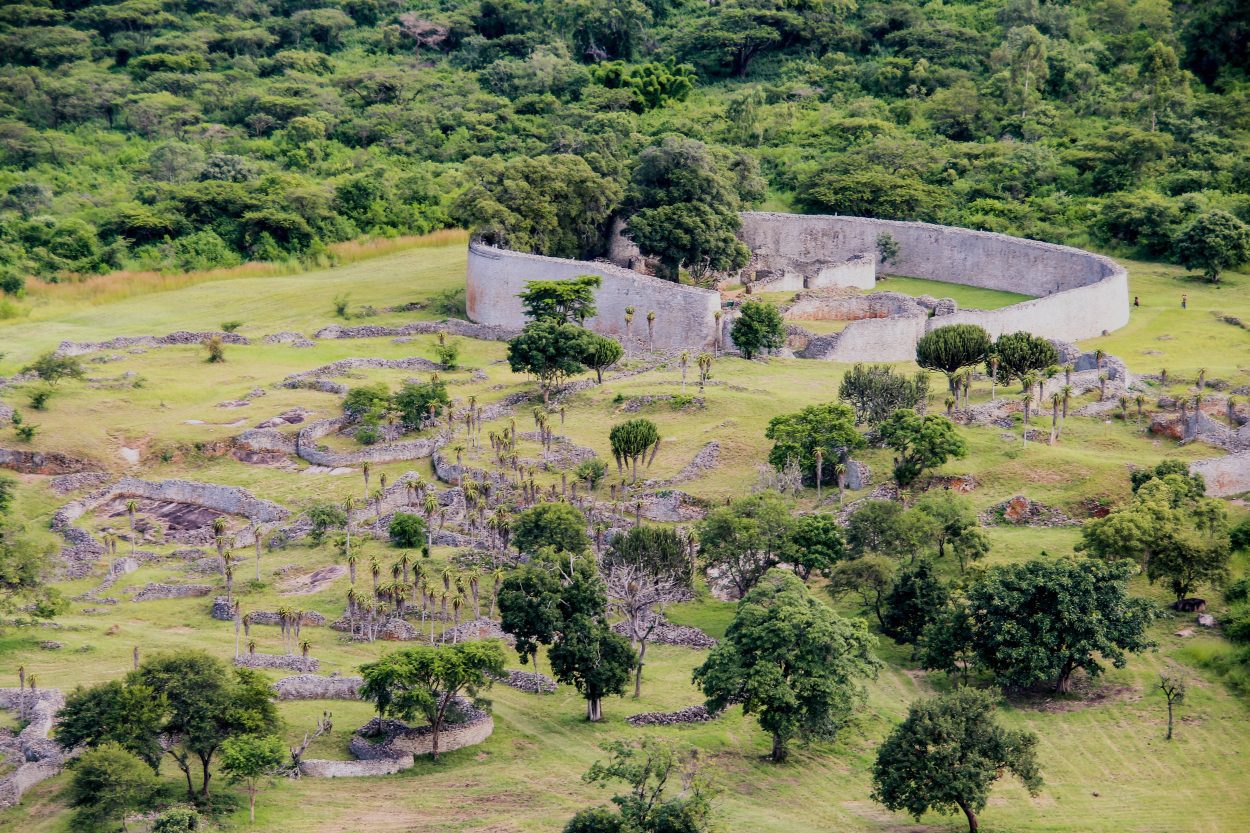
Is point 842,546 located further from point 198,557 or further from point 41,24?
point 41,24

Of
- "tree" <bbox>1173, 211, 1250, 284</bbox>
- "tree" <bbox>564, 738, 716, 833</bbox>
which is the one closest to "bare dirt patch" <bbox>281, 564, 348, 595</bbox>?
"tree" <bbox>564, 738, 716, 833</bbox>

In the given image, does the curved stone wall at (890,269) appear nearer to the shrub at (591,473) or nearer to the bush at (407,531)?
the shrub at (591,473)

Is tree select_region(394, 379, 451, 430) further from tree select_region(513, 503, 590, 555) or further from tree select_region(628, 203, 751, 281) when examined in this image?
tree select_region(628, 203, 751, 281)

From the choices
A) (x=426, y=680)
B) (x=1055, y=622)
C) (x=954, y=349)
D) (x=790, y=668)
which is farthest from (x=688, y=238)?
(x=426, y=680)

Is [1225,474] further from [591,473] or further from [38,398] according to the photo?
[38,398]

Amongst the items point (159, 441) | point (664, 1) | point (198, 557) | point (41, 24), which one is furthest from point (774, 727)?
point (41, 24)

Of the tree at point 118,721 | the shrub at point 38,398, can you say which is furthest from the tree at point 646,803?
the shrub at point 38,398
